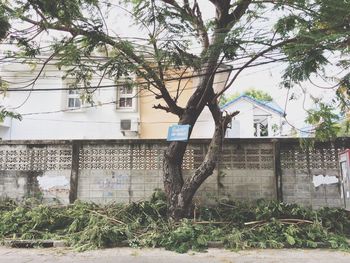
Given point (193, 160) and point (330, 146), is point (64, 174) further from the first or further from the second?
point (330, 146)

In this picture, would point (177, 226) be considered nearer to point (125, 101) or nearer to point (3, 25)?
point (3, 25)

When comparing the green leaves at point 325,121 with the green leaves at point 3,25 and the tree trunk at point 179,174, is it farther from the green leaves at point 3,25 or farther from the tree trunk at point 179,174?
the green leaves at point 3,25

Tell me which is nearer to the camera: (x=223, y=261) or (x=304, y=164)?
(x=223, y=261)

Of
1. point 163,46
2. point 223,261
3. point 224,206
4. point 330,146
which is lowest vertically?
point 223,261

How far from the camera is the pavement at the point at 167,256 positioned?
6.46 meters

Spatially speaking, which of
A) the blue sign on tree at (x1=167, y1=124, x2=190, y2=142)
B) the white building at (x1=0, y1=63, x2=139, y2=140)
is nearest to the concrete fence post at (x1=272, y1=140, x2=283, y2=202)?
the blue sign on tree at (x1=167, y1=124, x2=190, y2=142)

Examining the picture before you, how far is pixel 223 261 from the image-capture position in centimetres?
639

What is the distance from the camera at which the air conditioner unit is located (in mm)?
14836

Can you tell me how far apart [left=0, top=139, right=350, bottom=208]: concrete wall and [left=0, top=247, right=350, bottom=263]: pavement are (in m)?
2.32

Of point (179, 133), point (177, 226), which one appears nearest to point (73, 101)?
point (179, 133)

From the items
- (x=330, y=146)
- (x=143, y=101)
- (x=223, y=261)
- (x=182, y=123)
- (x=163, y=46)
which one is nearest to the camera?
(x=223, y=261)

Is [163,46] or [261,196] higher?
[163,46]

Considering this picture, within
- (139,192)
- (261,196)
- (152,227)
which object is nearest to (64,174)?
(139,192)

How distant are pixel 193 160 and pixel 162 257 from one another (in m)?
3.36
